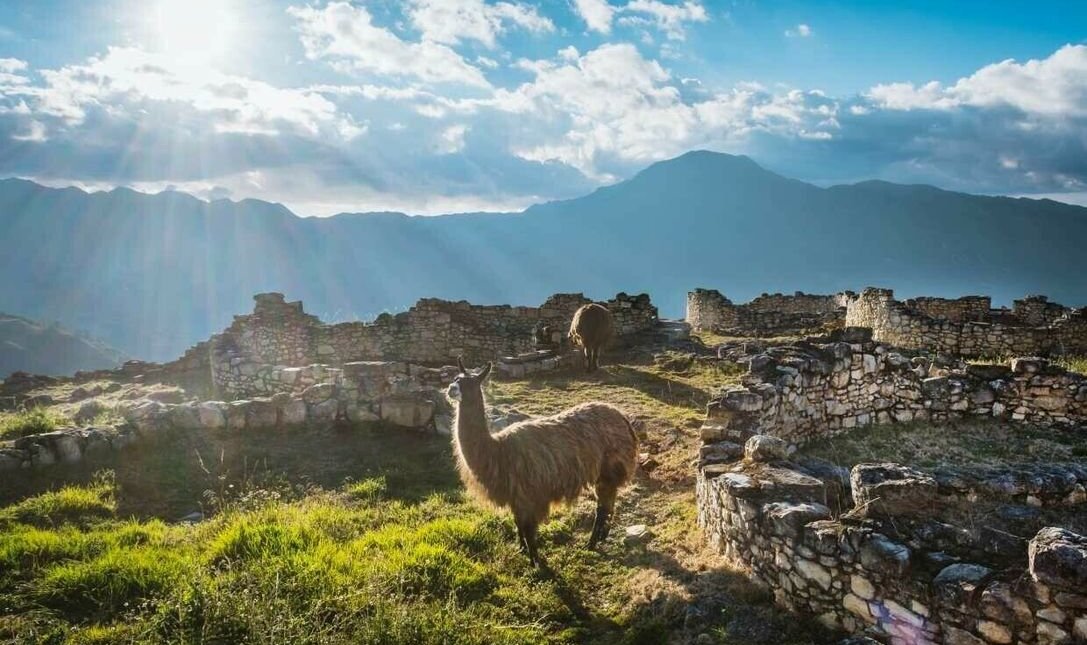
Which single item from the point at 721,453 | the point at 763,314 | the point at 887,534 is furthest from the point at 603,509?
the point at 763,314

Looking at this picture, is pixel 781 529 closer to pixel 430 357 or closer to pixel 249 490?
pixel 249 490

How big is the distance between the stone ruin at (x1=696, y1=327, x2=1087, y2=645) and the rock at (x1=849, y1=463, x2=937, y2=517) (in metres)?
0.01

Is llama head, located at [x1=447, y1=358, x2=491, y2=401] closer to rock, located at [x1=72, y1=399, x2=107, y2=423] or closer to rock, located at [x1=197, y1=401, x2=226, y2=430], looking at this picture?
rock, located at [x1=197, y1=401, x2=226, y2=430]

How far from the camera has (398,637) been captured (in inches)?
200

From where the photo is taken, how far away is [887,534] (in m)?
5.12

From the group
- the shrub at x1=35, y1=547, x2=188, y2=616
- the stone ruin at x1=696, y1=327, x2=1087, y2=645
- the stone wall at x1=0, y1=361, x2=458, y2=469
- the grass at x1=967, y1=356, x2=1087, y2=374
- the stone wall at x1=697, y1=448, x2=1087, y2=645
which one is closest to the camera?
the stone wall at x1=697, y1=448, x2=1087, y2=645

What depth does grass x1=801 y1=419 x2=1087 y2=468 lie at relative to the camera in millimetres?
9406

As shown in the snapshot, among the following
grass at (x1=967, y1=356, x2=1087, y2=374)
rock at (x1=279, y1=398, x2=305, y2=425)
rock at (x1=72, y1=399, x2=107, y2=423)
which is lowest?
rock at (x1=72, y1=399, x2=107, y2=423)

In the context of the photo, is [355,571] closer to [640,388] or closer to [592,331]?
[640,388]

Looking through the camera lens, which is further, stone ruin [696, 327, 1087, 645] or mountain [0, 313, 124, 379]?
mountain [0, 313, 124, 379]

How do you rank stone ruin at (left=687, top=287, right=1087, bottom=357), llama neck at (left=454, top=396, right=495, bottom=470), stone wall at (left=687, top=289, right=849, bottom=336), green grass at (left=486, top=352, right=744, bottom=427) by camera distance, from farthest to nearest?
stone wall at (left=687, top=289, right=849, bottom=336), stone ruin at (left=687, top=287, right=1087, bottom=357), green grass at (left=486, top=352, right=744, bottom=427), llama neck at (left=454, top=396, right=495, bottom=470)

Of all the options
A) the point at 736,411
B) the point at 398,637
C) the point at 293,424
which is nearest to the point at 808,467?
the point at 736,411

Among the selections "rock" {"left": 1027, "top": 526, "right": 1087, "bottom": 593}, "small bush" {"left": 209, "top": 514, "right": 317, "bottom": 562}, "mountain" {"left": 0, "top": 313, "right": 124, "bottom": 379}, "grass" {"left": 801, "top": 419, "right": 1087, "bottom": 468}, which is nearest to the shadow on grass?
"small bush" {"left": 209, "top": 514, "right": 317, "bottom": 562}

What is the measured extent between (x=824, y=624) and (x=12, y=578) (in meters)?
8.00
